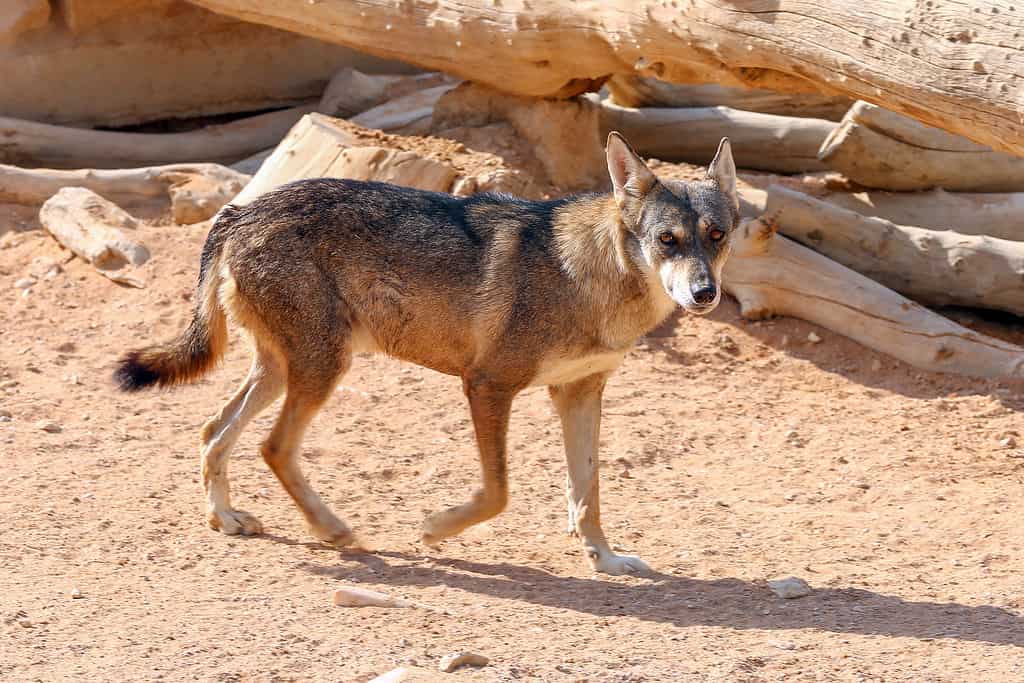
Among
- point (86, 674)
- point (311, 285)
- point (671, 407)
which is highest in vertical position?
point (311, 285)

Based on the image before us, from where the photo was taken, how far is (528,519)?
6996 millimetres

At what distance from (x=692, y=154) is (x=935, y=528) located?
5114 millimetres

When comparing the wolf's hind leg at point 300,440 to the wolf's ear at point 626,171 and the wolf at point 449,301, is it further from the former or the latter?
the wolf's ear at point 626,171

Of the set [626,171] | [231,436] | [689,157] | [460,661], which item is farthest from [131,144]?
[460,661]

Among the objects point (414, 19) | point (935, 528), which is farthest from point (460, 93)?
point (935, 528)

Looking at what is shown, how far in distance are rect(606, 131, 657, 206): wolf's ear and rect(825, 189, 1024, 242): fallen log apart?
4494 millimetres

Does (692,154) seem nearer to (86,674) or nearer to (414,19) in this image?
(414,19)

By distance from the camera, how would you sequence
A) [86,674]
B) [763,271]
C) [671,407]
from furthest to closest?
[763,271], [671,407], [86,674]

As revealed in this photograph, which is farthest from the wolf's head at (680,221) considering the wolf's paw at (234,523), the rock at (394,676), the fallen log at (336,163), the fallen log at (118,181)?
the fallen log at (118,181)

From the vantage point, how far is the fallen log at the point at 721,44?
6773mm

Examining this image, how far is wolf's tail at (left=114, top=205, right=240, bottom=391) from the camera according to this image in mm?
6469

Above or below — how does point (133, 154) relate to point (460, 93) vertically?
below

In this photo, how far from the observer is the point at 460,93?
10.6 meters

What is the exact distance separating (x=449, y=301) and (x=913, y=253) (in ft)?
14.9
